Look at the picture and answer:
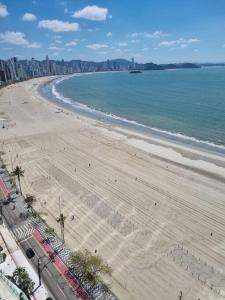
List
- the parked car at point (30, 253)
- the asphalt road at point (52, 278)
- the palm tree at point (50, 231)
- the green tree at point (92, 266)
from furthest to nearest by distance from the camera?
the palm tree at point (50, 231) → the parked car at point (30, 253) → the green tree at point (92, 266) → the asphalt road at point (52, 278)

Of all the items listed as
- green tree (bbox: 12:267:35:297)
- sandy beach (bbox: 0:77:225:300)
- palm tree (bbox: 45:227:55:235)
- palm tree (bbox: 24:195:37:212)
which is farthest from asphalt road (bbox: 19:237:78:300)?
palm tree (bbox: 24:195:37:212)

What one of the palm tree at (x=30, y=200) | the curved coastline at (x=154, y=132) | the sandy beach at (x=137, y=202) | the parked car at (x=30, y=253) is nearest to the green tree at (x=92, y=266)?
the sandy beach at (x=137, y=202)

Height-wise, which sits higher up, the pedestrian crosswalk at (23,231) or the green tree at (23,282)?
the green tree at (23,282)

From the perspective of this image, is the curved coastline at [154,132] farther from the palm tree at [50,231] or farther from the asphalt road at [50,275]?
the asphalt road at [50,275]

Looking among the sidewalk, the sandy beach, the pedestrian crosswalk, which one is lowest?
the sandy beach

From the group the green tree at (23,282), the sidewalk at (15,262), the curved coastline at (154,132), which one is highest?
the green tree at (23,282)

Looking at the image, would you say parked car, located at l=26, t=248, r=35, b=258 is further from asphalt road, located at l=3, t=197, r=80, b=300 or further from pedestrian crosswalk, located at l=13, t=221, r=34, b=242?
pedestrian crosswalk, located at l=13, t=221, r=34, b=242

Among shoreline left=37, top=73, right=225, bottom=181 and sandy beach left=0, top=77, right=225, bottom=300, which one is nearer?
sandy beach left=0, top=77, right=225, bottom=300
